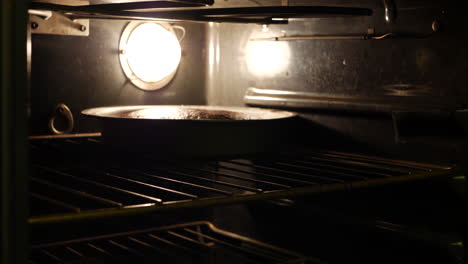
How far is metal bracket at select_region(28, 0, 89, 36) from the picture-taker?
1.44 meters

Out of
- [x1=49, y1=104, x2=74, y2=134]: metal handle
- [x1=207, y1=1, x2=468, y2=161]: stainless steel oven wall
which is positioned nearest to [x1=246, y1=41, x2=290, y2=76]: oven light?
[x1=207, y1=1, x2=468, y2=161]: stainless steel oven wall

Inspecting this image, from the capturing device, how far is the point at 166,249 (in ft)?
5.23

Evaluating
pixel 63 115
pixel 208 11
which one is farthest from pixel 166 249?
pixel 208 11

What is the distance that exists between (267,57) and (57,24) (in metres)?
0.59

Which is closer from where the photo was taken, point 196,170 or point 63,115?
point 196,170

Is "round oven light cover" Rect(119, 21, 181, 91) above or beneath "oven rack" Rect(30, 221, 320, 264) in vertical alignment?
above

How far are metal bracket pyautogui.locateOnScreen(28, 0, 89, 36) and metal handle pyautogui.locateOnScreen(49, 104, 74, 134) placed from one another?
0.66 feet

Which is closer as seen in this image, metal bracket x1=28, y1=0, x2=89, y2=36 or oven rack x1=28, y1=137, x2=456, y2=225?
oven rack x1=28, y1=137, x2=456, y2=225

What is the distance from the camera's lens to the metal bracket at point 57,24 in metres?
1.44

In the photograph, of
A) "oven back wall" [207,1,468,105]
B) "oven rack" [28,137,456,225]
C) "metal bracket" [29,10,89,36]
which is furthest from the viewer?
"metal bracket" [29,10,89,36]

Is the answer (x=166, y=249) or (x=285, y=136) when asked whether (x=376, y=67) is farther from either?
(x=166, y=249)

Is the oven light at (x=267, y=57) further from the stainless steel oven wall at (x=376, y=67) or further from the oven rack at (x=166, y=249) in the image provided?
the oven rack at (x=166, y=249)

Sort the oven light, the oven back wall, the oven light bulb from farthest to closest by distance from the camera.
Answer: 1. the oven light bulb
2. the oven light
3. the oven back wall

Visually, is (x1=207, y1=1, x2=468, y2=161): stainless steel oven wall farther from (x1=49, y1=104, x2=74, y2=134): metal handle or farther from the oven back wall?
(x1=49, y1=104, x2=74, y2=134): metal handle
